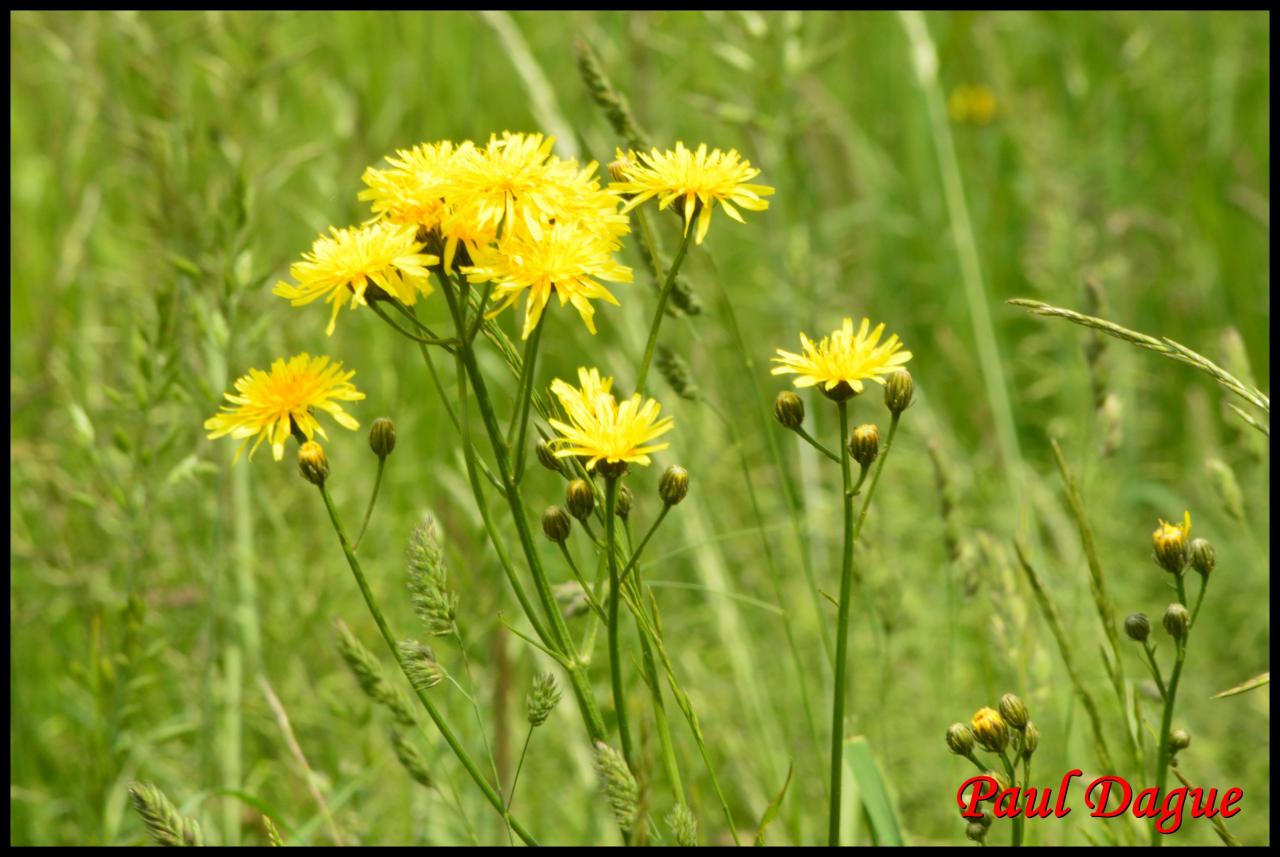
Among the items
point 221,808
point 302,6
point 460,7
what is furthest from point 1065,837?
point 302,6

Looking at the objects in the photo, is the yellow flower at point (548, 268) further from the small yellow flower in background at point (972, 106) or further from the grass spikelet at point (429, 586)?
the small yellow flower in background at point (972, 106)

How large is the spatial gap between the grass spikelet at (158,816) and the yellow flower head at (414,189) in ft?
2.14

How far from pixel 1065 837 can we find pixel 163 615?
7.08ft

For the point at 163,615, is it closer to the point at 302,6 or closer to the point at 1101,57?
the point at 302,6

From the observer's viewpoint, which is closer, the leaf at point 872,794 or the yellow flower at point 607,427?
the yellow flower at point 607,427

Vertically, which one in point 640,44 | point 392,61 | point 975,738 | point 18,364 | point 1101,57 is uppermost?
point 1101,57

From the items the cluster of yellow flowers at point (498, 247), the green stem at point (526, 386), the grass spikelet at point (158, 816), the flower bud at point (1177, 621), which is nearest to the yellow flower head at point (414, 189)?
the cluster of yellow flowers at point (498, 247)

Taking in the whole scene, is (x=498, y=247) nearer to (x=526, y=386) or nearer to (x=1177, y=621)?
(x=526, y=386)

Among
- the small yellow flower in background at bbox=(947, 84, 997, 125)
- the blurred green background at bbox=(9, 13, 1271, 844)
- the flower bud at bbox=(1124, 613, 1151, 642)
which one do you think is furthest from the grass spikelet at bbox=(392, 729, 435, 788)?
the small yellow flower in background at bbox=(947, 84, 997, 125)

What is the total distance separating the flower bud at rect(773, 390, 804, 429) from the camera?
4.38ft

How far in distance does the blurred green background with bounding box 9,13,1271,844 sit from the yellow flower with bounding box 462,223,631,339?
487 millimetres

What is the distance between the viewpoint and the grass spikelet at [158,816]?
1289 mm

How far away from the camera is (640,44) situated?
3.02 metres

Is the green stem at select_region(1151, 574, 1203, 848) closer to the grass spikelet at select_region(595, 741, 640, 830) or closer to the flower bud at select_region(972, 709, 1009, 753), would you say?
the flower bud at select_region(972, 709, 1009, 753)
